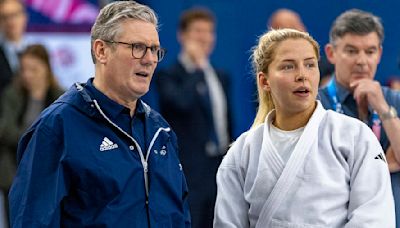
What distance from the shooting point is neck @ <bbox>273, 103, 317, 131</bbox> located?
5.83 m

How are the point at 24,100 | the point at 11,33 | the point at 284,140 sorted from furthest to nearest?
the point at 11,33, the point at 24,100, the point at 284,140

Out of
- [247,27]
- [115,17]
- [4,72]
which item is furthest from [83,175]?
[247,27]

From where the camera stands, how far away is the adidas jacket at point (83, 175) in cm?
529

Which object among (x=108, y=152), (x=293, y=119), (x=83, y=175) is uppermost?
(x=293, y=119)

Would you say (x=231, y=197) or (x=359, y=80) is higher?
(x=359, y=80)

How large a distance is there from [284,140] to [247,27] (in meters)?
6.44

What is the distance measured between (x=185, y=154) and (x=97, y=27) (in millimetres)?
4667

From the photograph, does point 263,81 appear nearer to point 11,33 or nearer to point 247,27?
point 11,33

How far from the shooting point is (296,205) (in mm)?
5570

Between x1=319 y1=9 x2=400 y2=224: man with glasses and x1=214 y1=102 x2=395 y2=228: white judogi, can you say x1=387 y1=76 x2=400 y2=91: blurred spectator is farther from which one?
x1=214 y1=102 x2=395 y2=228: white judogi

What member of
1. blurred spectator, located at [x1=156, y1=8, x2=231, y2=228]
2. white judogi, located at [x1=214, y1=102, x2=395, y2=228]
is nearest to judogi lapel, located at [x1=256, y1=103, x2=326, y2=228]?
white judogi, located at [x1=214, y1=102, x2=395, y2=228]

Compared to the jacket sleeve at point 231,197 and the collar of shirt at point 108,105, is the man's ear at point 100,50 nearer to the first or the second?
the collar of shirt at point 108,105

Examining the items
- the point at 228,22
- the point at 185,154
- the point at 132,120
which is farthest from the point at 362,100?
the point at 228,22

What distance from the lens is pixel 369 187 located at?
5523 mm
